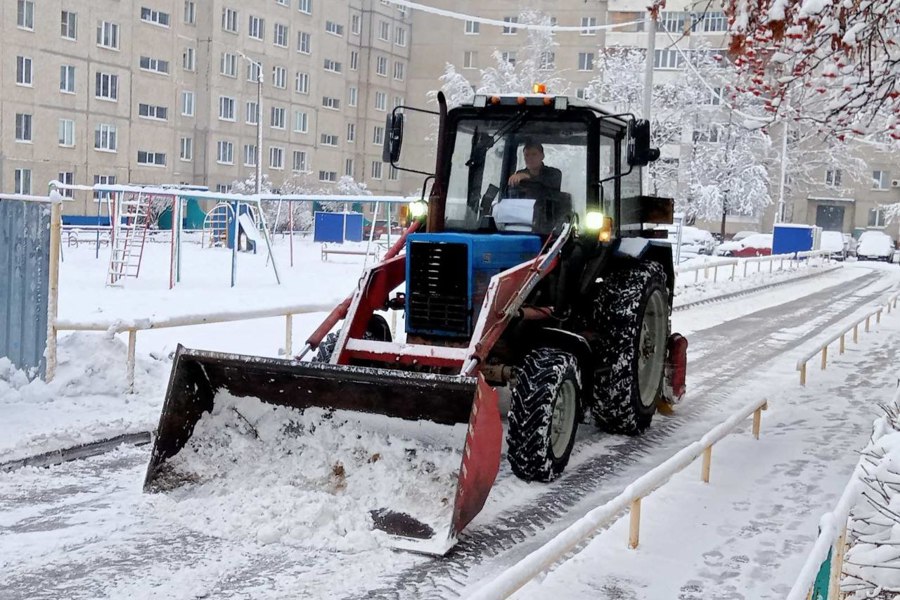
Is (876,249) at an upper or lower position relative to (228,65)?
lower

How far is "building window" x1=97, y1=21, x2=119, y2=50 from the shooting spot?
43.2 m

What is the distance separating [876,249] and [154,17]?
34.4 m

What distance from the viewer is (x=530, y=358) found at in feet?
21.7

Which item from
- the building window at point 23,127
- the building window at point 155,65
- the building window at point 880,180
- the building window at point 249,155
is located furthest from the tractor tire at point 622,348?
the building window at point 880,180

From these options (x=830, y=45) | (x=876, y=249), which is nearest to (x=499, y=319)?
(x=830, y=45)

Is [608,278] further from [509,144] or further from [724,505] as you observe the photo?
[724,505]

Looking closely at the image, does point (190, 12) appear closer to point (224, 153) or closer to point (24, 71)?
point (224, 153)

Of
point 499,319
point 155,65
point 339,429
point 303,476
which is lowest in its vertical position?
point 303,476

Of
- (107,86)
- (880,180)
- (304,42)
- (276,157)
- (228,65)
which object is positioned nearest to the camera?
(107,86)

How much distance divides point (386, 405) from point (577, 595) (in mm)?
1688

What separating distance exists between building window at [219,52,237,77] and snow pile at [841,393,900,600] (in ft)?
158

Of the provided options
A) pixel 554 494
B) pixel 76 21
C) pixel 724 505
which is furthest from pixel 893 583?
pixel 76 21

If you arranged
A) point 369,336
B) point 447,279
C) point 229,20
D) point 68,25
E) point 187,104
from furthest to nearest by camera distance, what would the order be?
point 229,20
point 187,104
point 68,25
point 369,336
point 447,279

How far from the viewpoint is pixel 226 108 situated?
166ft
